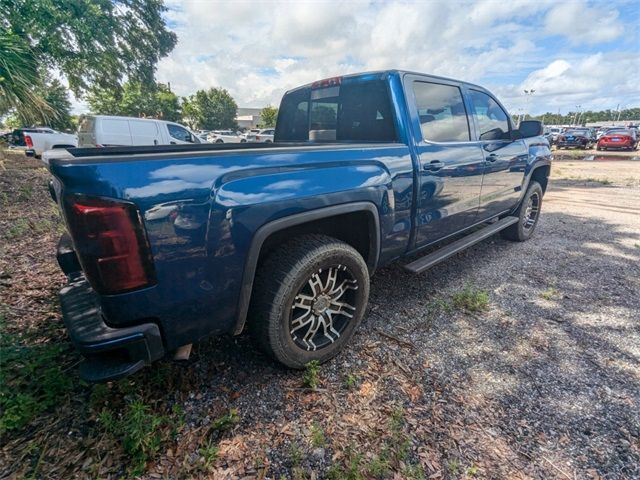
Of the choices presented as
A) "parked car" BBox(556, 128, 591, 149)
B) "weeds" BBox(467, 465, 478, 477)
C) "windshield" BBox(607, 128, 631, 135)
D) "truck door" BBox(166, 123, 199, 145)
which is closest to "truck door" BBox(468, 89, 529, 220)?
"weeds" BBox(467, 465, 478, 477)

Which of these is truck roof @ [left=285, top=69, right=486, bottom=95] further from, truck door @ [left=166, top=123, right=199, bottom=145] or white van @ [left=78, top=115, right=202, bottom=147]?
truck door @ [left=166, top=123, right=199, bottom=145]

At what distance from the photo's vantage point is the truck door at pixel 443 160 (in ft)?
9.12

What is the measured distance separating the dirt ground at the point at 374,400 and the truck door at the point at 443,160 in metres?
0.78

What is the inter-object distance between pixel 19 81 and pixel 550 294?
24.7ft

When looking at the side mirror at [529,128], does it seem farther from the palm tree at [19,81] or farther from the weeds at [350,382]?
the palm tree at [19,81]

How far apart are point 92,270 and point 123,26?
17733 millimetres

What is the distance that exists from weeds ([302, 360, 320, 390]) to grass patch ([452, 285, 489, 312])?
1.60 metres

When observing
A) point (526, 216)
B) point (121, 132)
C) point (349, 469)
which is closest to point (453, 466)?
point (349, 469)

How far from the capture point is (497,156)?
3727 mm

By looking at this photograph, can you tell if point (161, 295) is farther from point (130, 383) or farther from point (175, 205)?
point (130, 383)

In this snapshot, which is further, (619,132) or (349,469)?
(619,132)

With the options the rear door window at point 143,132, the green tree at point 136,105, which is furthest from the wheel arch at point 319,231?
the green tree at point 136,105

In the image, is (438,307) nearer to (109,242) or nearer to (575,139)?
(109,242)

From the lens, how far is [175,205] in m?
1.50
